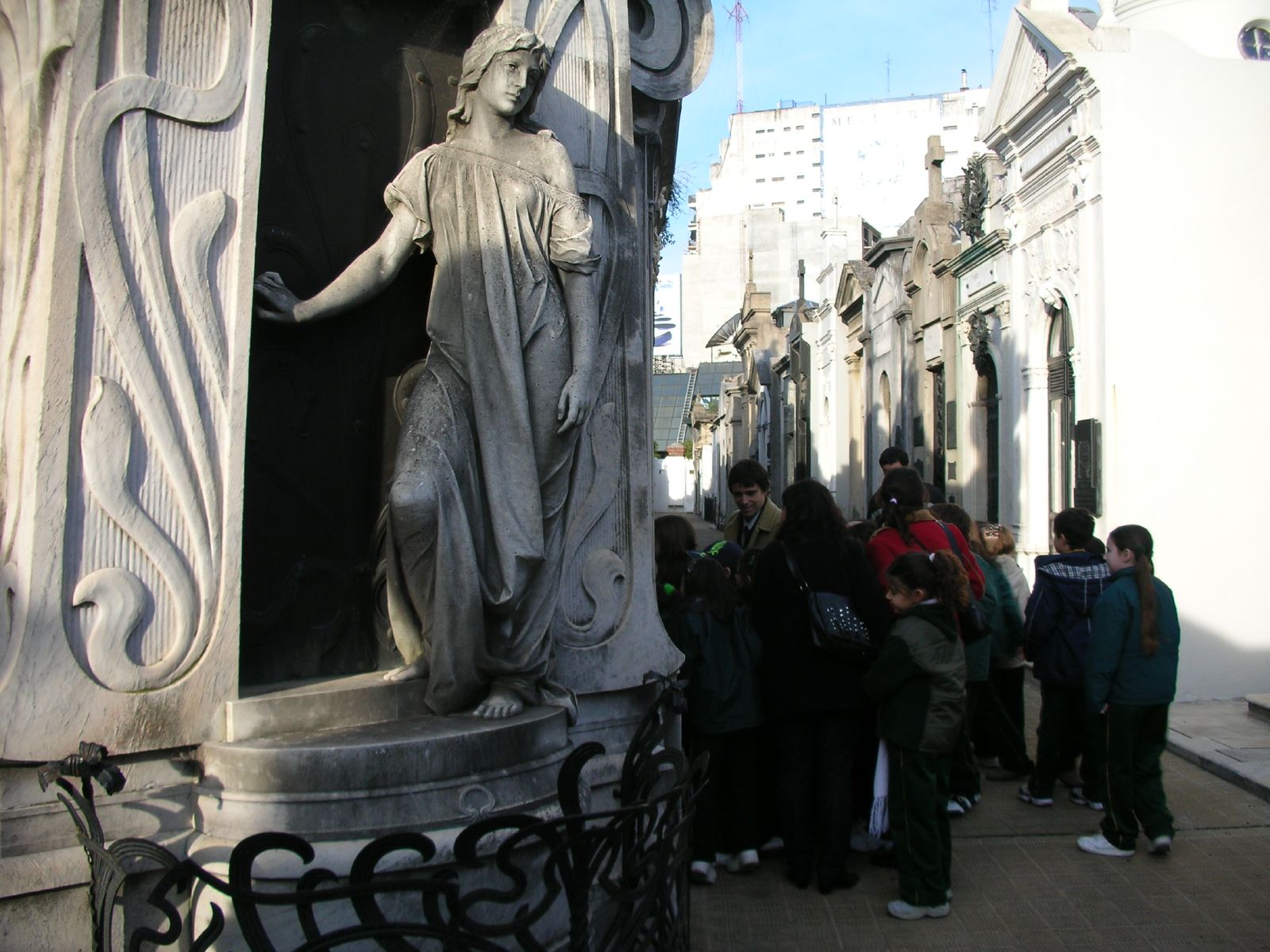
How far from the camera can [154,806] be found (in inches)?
118

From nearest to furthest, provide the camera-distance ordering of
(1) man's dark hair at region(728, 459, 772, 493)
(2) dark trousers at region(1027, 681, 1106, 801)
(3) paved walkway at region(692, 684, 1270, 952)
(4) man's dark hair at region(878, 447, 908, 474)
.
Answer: (3) paved walkway at region(692, 684, 1270, 952)
(2) dark trousers at region(1027, 681, 1106, 801)
(1) man's dark hair at region(728, 459, 772, 493)
(4) man's dark hair at region(878, 447, 908, 474)

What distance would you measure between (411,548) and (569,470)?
2.05ft

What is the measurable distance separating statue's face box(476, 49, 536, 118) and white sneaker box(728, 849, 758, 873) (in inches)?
127

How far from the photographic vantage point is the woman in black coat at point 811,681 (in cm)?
467

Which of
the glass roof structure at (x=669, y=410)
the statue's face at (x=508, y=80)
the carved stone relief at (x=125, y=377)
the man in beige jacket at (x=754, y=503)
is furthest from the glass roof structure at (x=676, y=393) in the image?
the carved stone relief at (x=125, y=377)

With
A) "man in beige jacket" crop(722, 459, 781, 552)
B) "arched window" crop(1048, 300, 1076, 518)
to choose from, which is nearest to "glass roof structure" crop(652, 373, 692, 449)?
"arched window" crop(1048, 300, 1076, 518)

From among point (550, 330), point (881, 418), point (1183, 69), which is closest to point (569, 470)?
point (550, 330)

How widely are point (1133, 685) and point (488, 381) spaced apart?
10.7 feet

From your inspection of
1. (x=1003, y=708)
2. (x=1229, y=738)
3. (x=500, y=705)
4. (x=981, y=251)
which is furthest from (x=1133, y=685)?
(x=981, y=251)

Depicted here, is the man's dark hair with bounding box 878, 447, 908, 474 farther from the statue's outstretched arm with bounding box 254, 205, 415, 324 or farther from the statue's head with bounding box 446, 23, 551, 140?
the statue's outstretched arm with bounding box 254, 205, 415, 324

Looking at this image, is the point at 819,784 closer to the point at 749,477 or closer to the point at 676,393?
the point at 749,477

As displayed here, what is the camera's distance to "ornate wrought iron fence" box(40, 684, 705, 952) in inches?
93.2

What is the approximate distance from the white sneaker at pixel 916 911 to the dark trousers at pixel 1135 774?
3.79ft

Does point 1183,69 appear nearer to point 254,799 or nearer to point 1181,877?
point 1181,877
